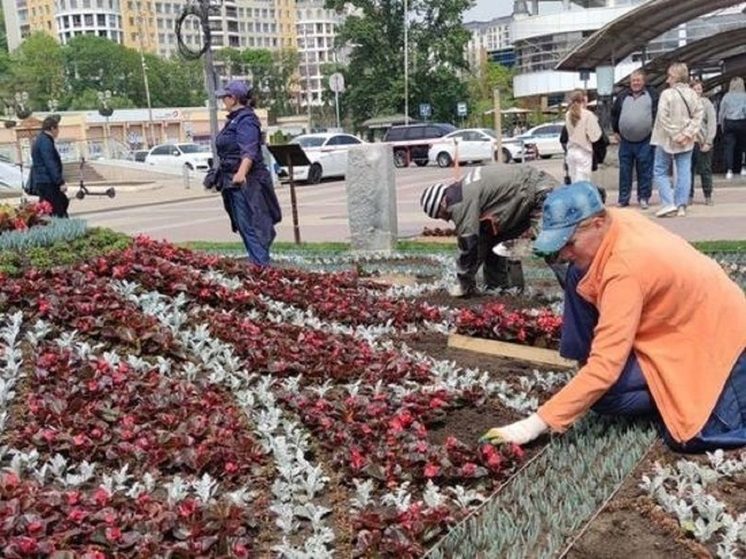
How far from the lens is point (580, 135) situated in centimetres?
1219

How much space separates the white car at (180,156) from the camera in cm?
3919

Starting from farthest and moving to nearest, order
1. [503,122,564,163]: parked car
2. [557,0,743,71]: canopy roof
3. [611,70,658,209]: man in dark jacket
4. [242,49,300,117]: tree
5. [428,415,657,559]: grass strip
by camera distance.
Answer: [242,49,300,117]: tree
[503,122,564,163]: parked car
[557,0,743,71]: canopy roof
[611,70,658,209]: man in dark jacket
[428,415,657,559]: grass strip

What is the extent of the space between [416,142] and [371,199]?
25.2 meters

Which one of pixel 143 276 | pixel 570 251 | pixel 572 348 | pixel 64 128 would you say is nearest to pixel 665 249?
pixel 570 251

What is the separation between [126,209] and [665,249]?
68.5 feet

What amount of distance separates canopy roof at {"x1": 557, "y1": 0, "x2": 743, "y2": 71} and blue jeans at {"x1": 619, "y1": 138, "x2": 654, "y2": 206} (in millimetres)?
3585

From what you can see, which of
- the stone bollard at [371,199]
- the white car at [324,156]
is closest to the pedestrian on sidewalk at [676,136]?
the stone bollard at [371,199]

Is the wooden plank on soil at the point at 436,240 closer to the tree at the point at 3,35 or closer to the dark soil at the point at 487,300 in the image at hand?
the dark soil at the point at 487,300

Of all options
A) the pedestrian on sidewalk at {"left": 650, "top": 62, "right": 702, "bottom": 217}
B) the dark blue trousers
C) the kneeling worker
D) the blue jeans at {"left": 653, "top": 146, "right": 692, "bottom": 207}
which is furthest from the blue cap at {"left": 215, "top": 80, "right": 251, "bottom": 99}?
the blue jeans at {"left": 653, "top": 146, "right": 692, "bottom": 207}

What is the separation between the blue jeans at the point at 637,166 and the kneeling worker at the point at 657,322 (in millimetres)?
9456

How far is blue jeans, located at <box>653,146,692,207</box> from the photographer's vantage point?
11883 mm

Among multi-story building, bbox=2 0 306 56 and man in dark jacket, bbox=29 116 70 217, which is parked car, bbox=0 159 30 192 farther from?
multi-story building, bbox=2 0 306 56

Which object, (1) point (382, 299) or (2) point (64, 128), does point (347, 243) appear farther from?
(2) point (64, 128)

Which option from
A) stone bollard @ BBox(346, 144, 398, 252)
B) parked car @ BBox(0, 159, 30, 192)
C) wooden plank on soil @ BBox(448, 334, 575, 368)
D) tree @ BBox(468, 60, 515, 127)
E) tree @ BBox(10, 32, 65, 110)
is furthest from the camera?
tree @ BBox(10, 32, 65, 110)
